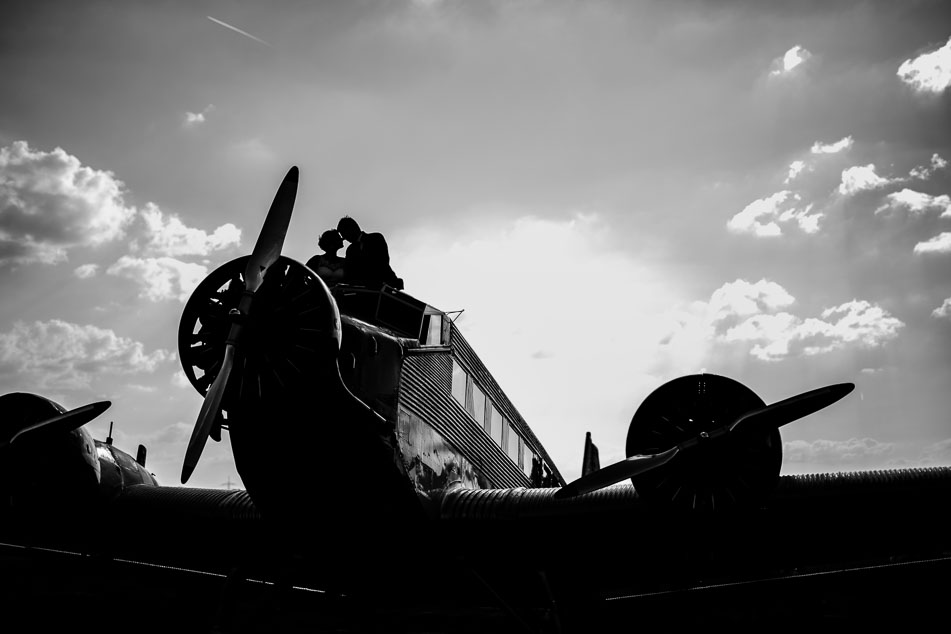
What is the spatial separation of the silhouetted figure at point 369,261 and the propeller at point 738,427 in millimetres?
4578

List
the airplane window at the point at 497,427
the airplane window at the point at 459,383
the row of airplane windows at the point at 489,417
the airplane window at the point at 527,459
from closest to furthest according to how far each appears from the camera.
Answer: the airplane window at the point at 459,383, the row of airplane windows at the point at 489,417, the airplane window at the point at 497,427, the airplane window at the point at 527,459

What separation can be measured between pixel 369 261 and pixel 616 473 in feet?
17.2

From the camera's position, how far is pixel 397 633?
37.5 ft

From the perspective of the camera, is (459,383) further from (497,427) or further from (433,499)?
(497,427)

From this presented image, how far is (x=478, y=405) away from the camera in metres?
13.1

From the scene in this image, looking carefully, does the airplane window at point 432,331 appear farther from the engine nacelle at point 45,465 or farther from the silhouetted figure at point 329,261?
the engine nacelle at point 45,465

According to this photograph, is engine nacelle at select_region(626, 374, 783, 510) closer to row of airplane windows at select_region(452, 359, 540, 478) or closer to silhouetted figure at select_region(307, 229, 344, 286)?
row of airplane windows at select_region(452, 359, 540, 478)

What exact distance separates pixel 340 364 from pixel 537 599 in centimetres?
564

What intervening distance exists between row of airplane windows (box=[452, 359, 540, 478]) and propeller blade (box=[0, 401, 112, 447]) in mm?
5225

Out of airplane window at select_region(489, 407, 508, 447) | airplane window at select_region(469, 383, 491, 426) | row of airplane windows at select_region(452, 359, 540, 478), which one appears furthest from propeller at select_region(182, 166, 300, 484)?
airplane window at select_region(489, 407, 508, 447)

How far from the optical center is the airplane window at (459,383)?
465 inches

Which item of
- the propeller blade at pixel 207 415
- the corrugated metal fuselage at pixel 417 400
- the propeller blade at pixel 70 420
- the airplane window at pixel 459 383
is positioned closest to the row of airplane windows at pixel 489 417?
the airplane window at pixel 459 383

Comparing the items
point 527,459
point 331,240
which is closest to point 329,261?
point 331,240

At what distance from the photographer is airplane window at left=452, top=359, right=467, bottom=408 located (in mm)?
11820
